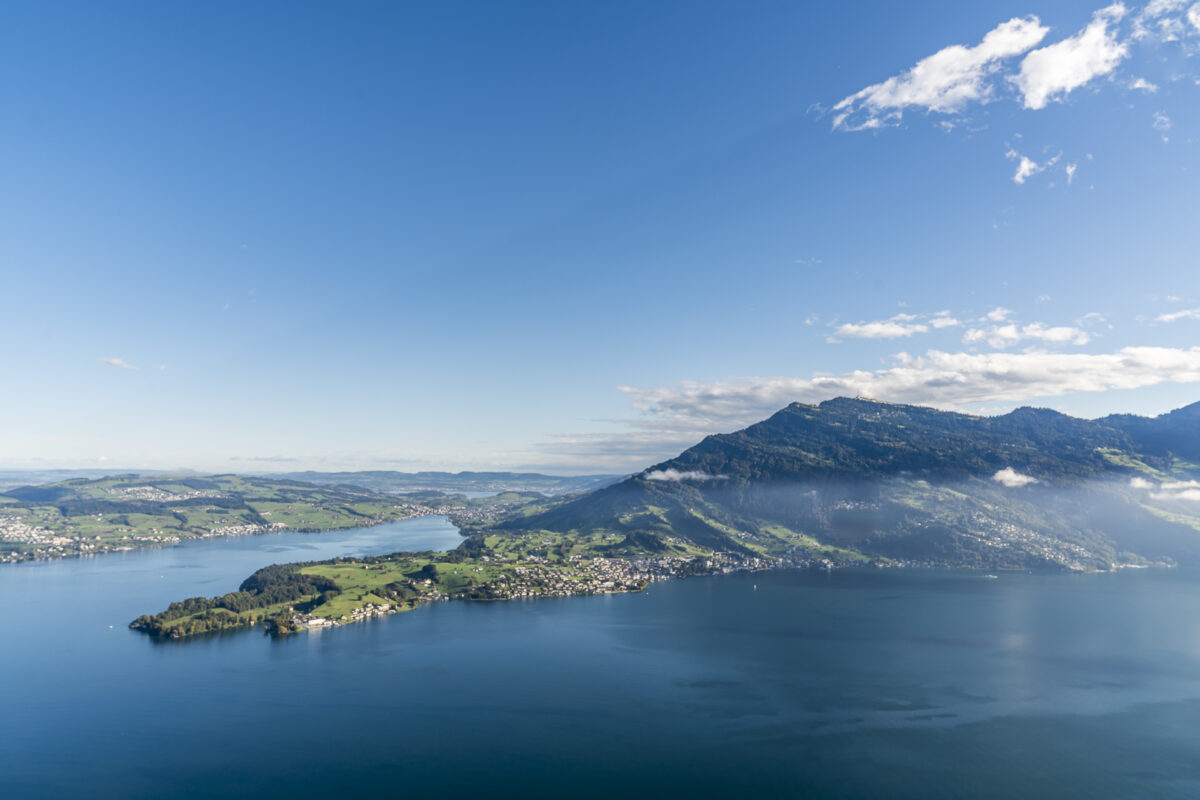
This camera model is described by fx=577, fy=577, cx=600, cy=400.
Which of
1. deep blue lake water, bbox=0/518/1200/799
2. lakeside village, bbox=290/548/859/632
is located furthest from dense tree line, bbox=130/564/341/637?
lakeside village, bbox=290/548/859/632

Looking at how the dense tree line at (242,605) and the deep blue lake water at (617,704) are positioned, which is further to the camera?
the dense tree line at (242,605)

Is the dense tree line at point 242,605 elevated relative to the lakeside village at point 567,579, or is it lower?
elevated

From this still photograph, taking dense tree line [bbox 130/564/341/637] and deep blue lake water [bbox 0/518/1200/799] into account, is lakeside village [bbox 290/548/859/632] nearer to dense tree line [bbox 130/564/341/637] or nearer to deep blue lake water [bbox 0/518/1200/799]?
deep blue lake water [bbox 0/518/1200/799]

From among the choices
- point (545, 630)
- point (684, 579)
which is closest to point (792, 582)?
point (684, 579)

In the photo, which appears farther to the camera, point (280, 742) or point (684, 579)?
point (684, 579)

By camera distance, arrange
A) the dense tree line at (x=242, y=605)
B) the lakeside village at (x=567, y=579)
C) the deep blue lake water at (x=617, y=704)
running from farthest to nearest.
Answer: the lakeside village at (x=567, y=579) < the dense tree line at (x=242, y=605) < the deep blue lake water at (x=617, y=704)

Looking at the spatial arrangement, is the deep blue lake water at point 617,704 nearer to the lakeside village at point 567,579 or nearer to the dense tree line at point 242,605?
the dense tree line at point 242,605

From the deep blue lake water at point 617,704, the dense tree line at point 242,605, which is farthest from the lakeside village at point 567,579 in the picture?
the dense tree line at point 242,605

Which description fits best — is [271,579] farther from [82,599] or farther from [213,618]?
[82,599]
